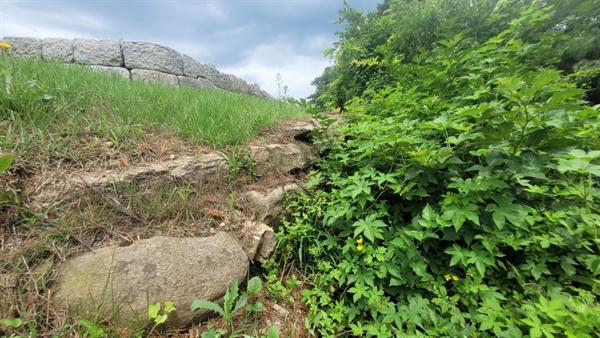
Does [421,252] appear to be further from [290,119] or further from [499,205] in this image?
[290,119]

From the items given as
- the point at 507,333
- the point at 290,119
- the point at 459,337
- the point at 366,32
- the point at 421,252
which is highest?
the point at 366,32

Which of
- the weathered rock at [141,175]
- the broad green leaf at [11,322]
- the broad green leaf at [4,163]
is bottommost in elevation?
the broad green leaf at [11,322]

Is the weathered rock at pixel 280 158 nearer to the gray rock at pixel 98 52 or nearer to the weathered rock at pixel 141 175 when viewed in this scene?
the weathered rock at pixel 141 175

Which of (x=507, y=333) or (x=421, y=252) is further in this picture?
(x=421, y=252)

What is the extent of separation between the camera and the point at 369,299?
1.38 metres

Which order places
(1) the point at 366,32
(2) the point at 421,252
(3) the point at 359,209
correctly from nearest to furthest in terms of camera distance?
1. (2) the point at 421,252
2. (3) the point at 359,209
3. (1) the point at 366,32

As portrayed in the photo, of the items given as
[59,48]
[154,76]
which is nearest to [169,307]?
[154,76]

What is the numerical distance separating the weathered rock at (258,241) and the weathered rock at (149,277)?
0.15 metres

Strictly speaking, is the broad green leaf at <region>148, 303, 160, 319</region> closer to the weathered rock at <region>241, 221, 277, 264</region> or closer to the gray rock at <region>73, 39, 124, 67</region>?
the weathered rock at <region>241, 221, 277, 264</region>

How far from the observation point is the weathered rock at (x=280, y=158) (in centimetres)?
223

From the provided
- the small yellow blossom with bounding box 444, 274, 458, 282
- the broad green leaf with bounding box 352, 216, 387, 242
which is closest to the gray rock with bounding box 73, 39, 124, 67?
the broad green leaf with bounding box 352, 216, 387, 242

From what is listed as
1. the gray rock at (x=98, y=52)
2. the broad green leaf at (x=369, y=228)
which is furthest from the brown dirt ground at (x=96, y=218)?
the gray rock at (x=98, y=52)

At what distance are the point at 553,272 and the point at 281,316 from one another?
1626 millimetres

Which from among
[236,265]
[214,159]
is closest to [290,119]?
[214,159]
